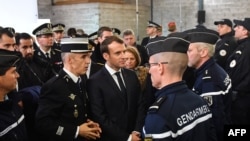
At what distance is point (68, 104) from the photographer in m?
2.43

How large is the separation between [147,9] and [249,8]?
287 centimetres

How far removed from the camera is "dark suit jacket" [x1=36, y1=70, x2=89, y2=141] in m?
2.38

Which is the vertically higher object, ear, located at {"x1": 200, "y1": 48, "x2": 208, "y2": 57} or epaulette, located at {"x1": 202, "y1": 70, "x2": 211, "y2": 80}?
ear, located at {"x1": 200, "y1": 48, "x2": 208, "y2": 57}

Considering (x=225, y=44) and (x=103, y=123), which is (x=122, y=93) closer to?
(x=103, y=123)

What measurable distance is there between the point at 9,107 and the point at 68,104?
0.42m

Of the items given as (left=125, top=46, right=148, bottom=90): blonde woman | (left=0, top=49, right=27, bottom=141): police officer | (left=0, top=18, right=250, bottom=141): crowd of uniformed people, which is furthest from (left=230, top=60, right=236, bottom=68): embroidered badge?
(left=0, top=49, right=27, bottom=141): police officer

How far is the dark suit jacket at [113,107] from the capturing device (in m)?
2.63

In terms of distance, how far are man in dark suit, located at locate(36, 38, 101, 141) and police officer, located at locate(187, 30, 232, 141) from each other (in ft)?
2.95

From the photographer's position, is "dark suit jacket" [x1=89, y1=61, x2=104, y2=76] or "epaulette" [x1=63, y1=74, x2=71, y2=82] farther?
"dark suit jacket" [x1=89, y1=61, x2=104, y2=76]

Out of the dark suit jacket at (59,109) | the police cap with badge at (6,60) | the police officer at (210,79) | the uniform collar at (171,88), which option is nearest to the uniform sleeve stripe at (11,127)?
the dark suit jacket at (59,109)

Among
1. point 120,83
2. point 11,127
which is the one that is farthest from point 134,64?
point 11,127

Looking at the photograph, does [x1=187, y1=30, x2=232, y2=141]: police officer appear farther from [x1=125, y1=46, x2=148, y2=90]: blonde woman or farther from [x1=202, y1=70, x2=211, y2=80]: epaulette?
[x1=125, y1=46, x2=148, y2=90]: blonde woman

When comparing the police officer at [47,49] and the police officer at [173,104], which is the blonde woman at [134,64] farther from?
the police officer at [173,104]

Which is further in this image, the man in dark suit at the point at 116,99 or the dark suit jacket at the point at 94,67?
the dark suit jacket at the point at 94,67
